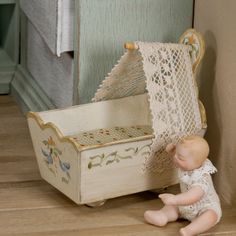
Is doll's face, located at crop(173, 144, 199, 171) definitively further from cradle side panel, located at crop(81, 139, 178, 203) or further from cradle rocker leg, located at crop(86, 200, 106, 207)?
cradle rocker leg, located at crop(86, 200, 106, 207)

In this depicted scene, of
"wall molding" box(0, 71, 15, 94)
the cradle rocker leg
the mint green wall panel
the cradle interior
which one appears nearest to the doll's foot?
the cradle rocker leg

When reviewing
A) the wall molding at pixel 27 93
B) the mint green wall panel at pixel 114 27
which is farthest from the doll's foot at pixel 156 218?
the wall molding at pixel 27 93

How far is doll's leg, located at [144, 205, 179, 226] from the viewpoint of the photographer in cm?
167

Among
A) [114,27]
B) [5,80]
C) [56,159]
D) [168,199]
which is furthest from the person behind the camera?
[5,80]

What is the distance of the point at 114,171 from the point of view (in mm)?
1686

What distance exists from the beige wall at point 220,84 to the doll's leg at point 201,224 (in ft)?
0.53

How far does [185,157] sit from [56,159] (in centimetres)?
27

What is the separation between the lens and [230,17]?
1734 millimetres

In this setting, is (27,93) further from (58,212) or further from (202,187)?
(202,187)

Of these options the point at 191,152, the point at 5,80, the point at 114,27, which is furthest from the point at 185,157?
the point at 5,80

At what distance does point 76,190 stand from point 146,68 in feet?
0.93

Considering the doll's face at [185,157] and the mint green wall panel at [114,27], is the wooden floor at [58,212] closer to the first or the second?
the doll's face at [185,157]

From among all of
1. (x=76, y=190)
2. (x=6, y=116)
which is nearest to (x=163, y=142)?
(x=76, y=190)

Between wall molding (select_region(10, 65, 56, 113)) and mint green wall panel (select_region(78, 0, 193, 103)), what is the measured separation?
0.28 meters
